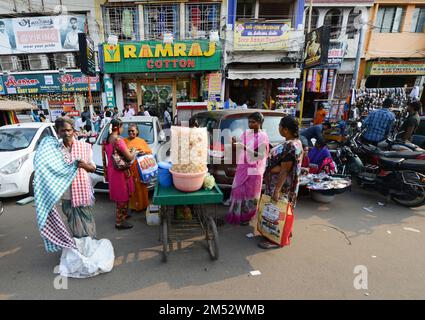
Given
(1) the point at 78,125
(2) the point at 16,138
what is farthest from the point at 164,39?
(2) the point at 16,138

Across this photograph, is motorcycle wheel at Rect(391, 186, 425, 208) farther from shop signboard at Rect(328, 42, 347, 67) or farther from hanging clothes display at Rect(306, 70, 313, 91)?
shop signboard at Rect(328, 42, 347, 67)

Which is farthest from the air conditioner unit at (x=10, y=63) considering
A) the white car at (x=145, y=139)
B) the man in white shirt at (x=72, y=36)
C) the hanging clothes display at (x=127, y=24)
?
the white car at (x=145, y=139)

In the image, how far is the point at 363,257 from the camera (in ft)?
9.64

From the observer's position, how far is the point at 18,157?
4.48 metres

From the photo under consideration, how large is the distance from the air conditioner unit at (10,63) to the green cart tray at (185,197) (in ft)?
46.6

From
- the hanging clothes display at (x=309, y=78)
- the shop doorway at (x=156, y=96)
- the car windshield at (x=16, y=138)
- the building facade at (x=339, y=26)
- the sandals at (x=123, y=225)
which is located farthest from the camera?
the shop doorway at (x=156, y=96)

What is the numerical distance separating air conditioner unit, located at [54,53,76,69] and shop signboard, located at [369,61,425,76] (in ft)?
51.6

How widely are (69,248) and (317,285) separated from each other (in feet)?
9.04

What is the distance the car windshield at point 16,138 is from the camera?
4836 millimetres

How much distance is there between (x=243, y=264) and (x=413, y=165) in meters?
3.66

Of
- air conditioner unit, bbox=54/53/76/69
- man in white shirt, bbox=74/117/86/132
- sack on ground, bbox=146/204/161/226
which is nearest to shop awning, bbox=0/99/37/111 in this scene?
man in white shirt, bbox=74/117/86/132

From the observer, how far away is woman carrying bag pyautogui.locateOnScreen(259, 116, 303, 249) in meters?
2.77

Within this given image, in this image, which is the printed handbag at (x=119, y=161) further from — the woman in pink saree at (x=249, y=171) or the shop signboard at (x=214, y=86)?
the shop signboard at (x=214, y=86)

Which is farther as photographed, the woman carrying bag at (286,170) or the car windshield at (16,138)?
the car windshield at (16,138)
